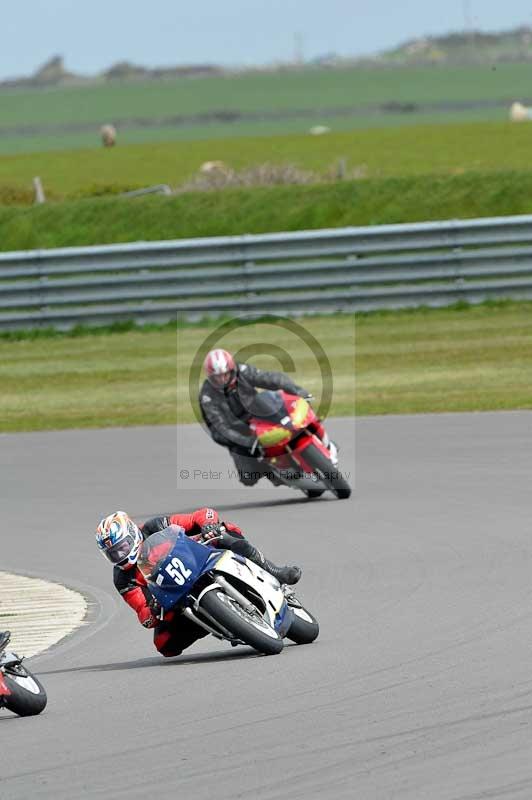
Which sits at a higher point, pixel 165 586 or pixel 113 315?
pixel 165 586

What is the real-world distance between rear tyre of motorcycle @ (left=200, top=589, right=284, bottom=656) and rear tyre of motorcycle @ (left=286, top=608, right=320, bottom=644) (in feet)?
0.96

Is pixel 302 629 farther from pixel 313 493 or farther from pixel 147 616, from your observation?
pixel 313 493

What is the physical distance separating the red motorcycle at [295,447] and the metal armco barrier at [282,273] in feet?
34.7

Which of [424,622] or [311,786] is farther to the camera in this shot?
[424,622]

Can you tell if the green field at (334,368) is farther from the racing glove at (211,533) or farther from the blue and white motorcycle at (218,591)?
the blue and white motorcycle at (218,591)

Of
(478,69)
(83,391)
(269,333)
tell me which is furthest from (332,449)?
(478,69)

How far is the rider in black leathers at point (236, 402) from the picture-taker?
15.6 metres

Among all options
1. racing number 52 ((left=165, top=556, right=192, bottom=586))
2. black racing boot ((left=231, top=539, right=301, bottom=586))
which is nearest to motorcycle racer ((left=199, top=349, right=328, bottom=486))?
black racing boot ((left=231, top=539, right=301, bottom=586))

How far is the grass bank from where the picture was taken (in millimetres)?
30875

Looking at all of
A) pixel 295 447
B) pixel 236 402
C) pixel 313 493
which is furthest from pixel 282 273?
pixel 295 447

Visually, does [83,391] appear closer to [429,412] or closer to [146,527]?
[429,412]

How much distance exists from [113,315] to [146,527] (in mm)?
17528

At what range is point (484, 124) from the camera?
50.7m

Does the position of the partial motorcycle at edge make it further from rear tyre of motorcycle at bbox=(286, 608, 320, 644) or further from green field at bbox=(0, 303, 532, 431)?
green field at bbox=(0, 303, 532, 431)
